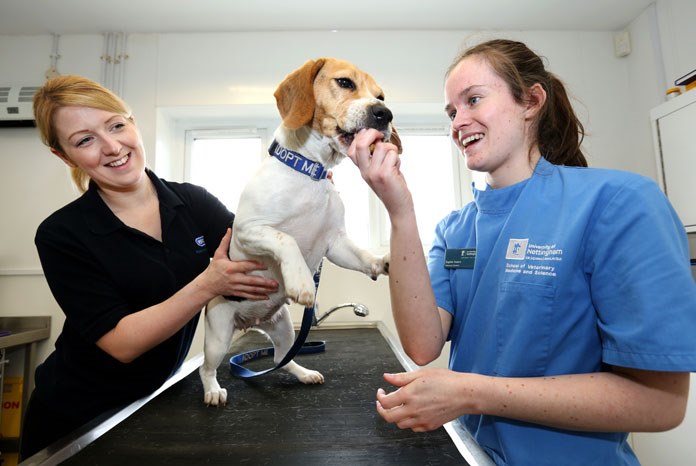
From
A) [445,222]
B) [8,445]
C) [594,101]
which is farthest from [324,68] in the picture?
[8,445]

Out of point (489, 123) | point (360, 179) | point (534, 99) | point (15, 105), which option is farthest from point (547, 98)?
point (15, 105)

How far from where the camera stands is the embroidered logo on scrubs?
0.83 metres

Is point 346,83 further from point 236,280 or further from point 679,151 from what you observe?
point 679,151

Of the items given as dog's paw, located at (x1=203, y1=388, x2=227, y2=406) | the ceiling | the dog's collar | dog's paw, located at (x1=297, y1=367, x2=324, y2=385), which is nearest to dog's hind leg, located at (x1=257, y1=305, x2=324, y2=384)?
dog's paw, located at (x1=297, y1=367, x2=324, y2=385)

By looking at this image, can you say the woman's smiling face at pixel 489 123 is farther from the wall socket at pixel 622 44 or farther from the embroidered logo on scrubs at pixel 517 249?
the wall socket at pixel 622 44

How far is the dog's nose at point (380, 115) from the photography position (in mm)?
1005

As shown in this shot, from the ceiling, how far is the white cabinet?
3.29ft

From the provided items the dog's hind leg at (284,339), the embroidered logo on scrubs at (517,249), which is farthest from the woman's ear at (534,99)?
the dog's hind leg at (284,339)

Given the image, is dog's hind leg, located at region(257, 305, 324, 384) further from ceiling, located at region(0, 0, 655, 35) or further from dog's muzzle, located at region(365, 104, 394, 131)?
ceiling, located at region(0, 0, 655, 35)

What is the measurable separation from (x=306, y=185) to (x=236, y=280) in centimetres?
30

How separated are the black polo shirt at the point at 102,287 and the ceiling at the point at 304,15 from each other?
215 centimetres

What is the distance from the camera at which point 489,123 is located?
0.90m

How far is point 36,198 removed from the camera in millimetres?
2986

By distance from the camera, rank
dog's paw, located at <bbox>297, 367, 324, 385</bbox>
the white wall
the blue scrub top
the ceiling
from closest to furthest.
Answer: the blue scrub top < dog's paw, located at <bbox>297, 367, 324, 385</bbox> < the ceiling < the white wall
